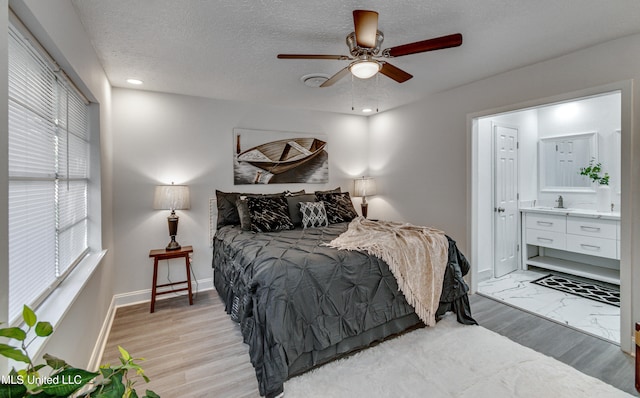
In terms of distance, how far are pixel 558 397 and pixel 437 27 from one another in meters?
2.59

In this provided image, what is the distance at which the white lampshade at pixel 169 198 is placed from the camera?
10.8ft

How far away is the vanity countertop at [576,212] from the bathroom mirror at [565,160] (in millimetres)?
371

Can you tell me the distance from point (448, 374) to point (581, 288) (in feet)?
9.22

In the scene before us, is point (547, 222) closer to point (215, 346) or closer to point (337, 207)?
point (337, 207)

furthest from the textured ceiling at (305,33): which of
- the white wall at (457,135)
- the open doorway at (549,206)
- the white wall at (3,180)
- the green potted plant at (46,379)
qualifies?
the green potted plant at (46,379)

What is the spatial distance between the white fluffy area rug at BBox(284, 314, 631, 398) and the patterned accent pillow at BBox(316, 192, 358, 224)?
1740 mm

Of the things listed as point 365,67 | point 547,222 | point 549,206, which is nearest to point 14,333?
point 365,67

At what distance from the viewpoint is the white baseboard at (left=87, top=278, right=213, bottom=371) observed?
222cm

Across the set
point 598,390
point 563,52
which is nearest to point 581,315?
point 598,390

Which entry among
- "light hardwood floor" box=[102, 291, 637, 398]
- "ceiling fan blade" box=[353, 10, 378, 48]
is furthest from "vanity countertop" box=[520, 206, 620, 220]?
"ceiling fan blade" box=[353, 10, 378, 48]

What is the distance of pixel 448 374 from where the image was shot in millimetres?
2037

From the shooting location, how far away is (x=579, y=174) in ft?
13.6

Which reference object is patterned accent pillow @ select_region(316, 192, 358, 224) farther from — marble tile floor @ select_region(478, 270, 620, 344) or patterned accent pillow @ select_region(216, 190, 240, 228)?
marble tile floor @ select_region(478, 270, 620, 344)

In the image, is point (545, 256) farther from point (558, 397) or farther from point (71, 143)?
point (71, 143)
